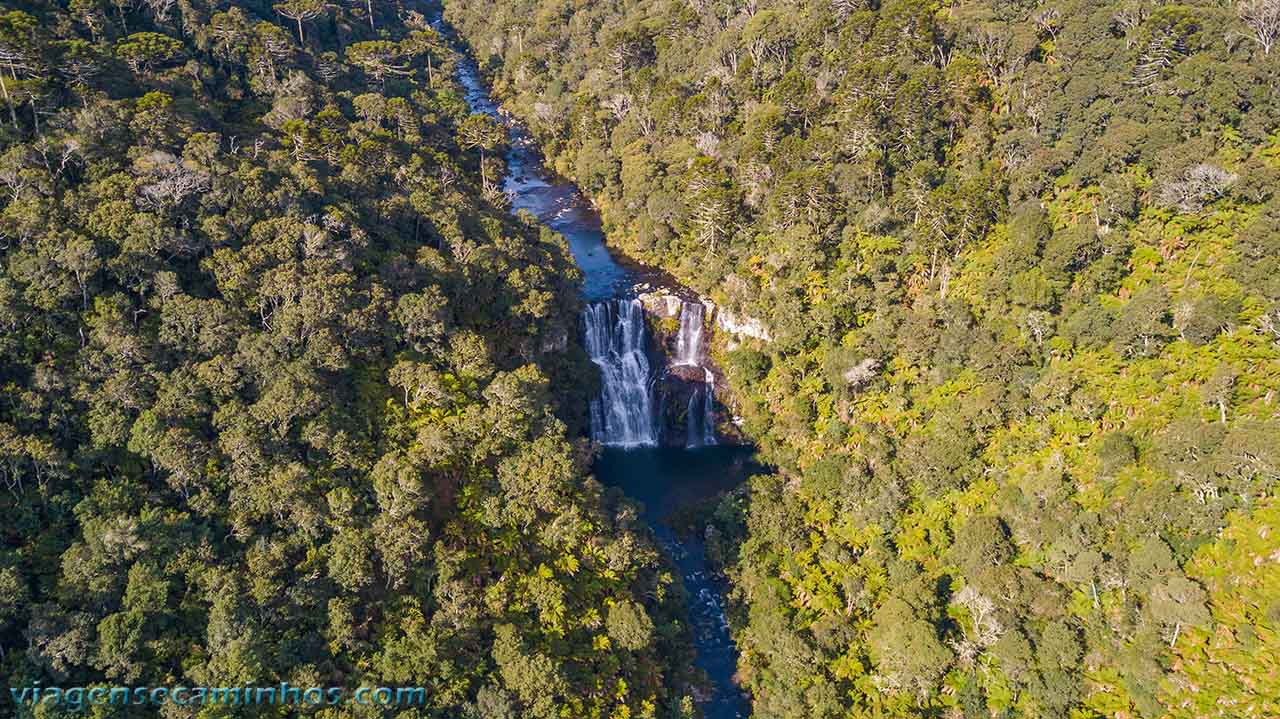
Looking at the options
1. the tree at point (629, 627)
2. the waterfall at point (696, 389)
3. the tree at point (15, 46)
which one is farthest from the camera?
the waterfall at point (696, 389)

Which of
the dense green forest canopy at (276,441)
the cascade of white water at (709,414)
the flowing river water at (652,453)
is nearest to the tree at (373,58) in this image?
the flowing river water at (652,453)

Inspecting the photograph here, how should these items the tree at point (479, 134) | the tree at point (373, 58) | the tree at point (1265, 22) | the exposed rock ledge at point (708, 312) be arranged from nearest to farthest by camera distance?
the tree at point (1265, 22) < the exposed rock ledge at point (708, 312) < the tree at point (479, 134) < the tree at point (373, 58)

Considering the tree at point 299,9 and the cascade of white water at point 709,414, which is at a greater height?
the tree at point 299,9

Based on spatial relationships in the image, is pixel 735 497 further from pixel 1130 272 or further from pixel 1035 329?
pixel 1130 272

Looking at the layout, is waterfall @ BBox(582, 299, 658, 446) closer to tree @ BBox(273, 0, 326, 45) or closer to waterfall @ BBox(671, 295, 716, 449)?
waterfall @ BBox(671, 295, 716, 449)

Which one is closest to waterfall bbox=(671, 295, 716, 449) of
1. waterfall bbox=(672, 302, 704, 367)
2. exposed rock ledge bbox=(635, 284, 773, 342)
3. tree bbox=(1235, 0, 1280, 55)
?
waterfall bbox=(672, 302, 704, 367)

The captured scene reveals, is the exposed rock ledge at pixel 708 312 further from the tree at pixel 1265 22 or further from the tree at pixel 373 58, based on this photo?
the tree at pixel 373 58
